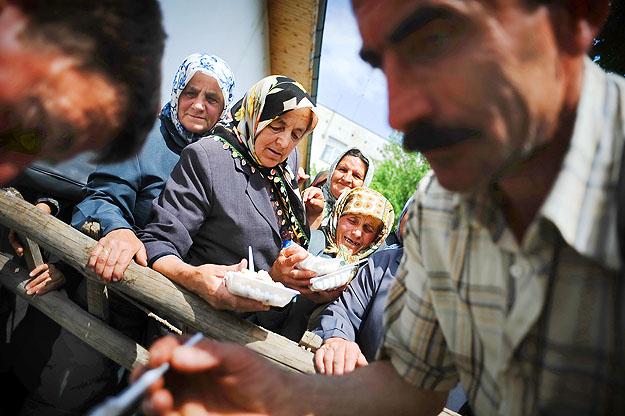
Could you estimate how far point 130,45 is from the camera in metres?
0.70

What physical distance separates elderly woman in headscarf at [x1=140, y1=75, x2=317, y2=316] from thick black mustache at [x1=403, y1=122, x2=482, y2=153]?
1034 mm

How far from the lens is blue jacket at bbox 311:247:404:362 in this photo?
5.91 feet

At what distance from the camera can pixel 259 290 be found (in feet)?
4.60

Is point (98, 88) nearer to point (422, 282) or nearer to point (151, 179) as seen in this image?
point (422, 282)

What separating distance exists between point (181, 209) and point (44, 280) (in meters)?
1.09

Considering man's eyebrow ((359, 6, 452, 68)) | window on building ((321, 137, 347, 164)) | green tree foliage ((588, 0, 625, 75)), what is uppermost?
window on building ((321, 137, 347, 164))

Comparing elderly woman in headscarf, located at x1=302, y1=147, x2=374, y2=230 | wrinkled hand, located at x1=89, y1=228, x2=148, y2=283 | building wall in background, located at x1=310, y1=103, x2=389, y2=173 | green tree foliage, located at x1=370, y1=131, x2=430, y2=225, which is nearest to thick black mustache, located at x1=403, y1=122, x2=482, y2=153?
wrinkled hand, located at x1=89, y1=228, x2=148, y2=283

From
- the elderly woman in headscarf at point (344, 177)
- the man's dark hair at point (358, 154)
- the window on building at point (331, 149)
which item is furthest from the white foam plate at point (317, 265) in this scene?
the window on building at point (331, 149)

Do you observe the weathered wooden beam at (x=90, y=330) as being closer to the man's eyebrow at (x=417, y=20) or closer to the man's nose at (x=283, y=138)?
the man's nose at (x=283, y=138)

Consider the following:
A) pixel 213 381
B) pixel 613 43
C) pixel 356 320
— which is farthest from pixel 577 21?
pixel 356 320

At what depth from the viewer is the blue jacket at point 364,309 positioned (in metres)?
1.80

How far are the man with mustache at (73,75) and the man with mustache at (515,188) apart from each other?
0.44m

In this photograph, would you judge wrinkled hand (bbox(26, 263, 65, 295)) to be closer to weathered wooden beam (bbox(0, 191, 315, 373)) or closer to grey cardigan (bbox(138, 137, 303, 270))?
weathered wooden beam (bbox(0, 191, 315, 373))

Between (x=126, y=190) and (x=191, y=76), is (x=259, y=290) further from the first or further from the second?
(x=191, y=76)
